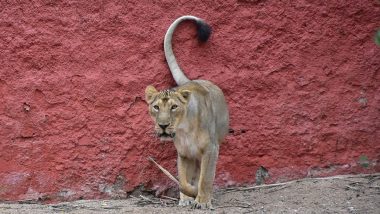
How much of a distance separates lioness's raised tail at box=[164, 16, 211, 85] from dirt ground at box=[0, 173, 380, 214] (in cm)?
124

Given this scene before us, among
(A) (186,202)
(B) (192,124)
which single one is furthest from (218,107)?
(A) (186,202)

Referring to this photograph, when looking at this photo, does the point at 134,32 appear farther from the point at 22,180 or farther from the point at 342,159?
the point at 342,159

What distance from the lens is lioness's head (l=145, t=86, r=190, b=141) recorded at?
7.34 m

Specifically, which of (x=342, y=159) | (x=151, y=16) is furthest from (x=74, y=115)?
(x=342, y=159)

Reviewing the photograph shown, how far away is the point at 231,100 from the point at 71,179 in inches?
72.7

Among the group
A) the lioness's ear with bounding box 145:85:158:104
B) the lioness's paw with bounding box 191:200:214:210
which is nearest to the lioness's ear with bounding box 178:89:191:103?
the lioness's ear with bounding box 145:85:158:104

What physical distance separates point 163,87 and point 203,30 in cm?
72

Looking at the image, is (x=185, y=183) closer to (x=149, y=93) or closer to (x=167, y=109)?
(x=167, y=109)

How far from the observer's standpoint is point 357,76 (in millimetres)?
8570

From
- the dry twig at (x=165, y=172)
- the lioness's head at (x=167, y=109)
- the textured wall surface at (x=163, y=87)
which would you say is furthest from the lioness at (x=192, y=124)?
the textured wall surface at (x=163, y=87)

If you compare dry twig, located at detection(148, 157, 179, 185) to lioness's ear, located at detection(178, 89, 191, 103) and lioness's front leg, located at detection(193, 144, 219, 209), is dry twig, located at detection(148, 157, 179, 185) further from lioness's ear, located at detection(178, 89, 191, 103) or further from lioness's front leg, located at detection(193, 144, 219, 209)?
lioness's ear, located at detection(178, 89, 191, 103)

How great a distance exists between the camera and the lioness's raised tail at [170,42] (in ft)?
26.6

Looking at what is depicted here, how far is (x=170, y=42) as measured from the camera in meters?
8.12

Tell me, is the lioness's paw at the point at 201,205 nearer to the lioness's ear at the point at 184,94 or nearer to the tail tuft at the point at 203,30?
the lioness's ear at the point at 184,94
